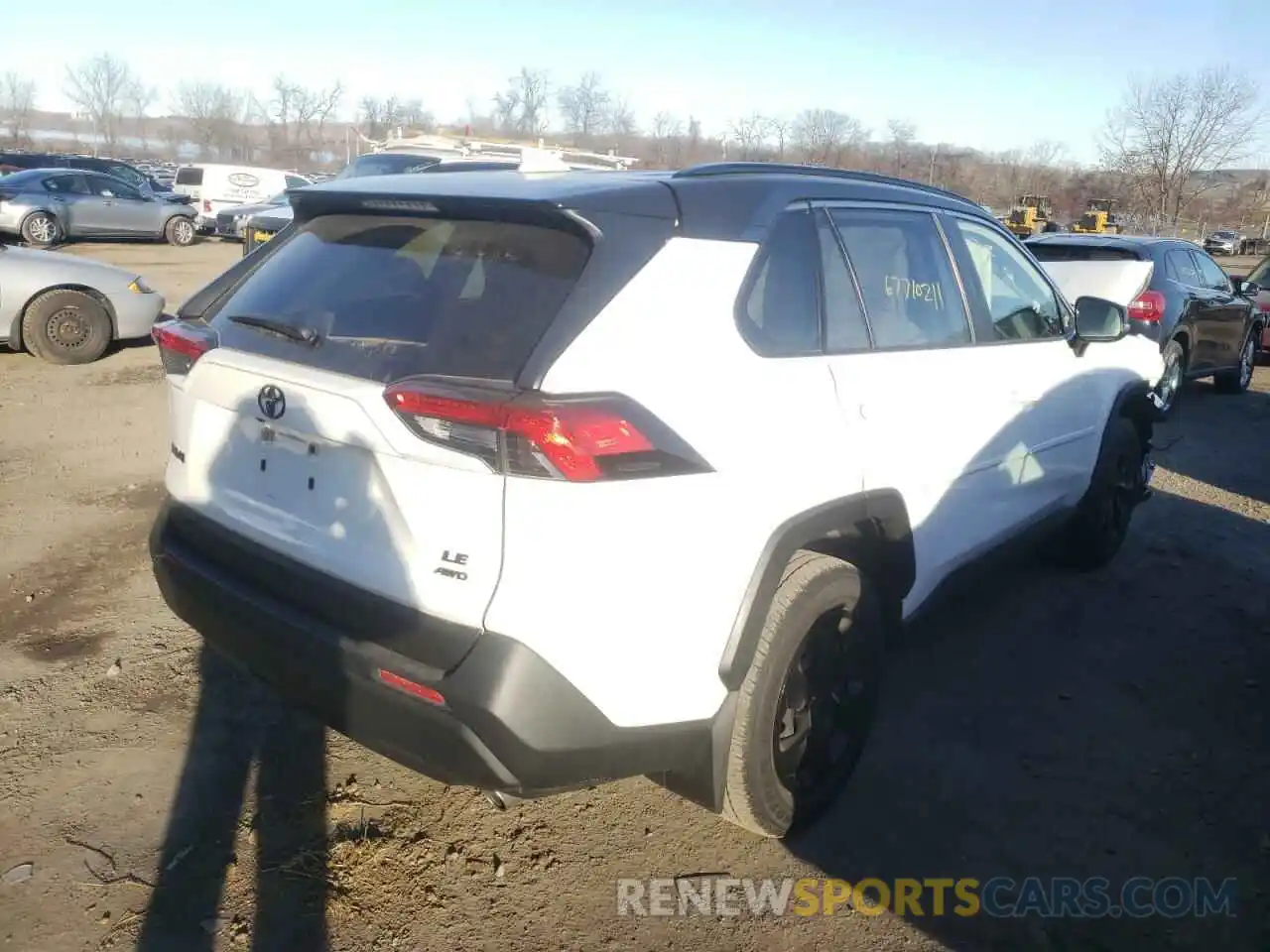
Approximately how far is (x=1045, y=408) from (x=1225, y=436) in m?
6.07

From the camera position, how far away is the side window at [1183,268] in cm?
980

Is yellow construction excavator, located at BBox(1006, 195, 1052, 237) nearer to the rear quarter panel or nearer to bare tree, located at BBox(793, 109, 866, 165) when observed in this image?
bare tree, located at BBox(793, 109, 866, 165)

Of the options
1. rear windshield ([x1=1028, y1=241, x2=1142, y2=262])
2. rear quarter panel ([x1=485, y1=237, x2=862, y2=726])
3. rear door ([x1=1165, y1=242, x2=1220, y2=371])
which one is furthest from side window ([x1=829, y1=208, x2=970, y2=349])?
rear door ([x1=1165, y1=242, x2=1220, y2=371])

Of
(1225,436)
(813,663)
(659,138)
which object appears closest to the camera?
(813,663)

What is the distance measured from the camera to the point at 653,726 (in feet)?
7.90

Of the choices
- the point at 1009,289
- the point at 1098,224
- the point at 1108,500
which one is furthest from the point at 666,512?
the point at 1098,224

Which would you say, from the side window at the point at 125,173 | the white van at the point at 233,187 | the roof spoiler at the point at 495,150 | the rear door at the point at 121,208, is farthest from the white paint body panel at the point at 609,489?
the side window at the point at 125,173

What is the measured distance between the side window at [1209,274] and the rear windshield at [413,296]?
32.8 ft

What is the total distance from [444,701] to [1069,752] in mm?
2478

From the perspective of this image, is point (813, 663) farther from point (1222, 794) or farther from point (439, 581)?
point (1222, 794)

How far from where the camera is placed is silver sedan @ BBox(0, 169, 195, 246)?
20922mm

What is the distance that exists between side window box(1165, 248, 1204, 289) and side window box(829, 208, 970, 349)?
7.30 meters

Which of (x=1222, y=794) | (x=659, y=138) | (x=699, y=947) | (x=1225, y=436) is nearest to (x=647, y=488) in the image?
(x=699, y=947)

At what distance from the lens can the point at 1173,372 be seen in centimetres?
976
